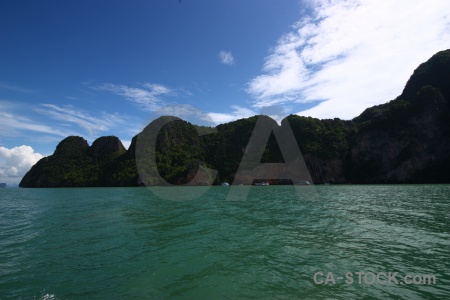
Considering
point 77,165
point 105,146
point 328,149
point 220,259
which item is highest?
point 105,146

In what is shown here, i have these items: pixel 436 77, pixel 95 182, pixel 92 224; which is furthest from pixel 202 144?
pixel 92 224

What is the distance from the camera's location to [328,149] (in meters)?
131

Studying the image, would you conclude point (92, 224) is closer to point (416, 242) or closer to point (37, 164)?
point (416, 242)

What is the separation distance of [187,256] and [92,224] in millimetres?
11977

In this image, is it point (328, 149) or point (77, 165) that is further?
point (77, 165)

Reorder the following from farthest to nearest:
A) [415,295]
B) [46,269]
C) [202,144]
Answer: [202,144]
[46,269]
[415,295]

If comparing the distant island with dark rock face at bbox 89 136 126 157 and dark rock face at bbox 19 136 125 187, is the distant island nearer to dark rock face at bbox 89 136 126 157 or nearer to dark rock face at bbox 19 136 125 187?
dark rock face at bbox 89 136 126 157

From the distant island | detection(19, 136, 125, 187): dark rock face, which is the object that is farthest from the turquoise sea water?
detection(19, 136, 125, 187): dark rock face

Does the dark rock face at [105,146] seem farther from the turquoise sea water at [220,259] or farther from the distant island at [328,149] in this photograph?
the turquoise sea water at [220,259]

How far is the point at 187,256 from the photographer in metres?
11.7

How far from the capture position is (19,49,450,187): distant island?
356ft

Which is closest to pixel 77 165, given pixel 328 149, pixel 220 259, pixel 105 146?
pixel 105 146

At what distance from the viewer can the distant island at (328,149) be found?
108625 millimetres

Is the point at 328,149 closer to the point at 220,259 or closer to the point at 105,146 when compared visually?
the point at 220,259
